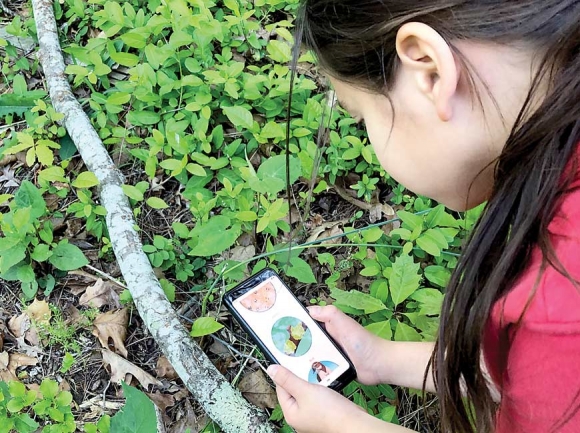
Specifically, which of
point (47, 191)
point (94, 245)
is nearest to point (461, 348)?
point (94, 245)

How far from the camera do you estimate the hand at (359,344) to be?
5.48 feet

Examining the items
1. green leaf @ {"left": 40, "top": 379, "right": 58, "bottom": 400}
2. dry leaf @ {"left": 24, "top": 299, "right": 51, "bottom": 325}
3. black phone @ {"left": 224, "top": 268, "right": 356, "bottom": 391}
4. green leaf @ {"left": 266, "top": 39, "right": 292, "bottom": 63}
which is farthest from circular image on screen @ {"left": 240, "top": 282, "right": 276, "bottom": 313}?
green leaf @ {"left": 266, "top": 39, "right": 292, "bottom": 63}

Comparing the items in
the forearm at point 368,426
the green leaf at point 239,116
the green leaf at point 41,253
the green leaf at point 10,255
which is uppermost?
the green leaf at point 239,116

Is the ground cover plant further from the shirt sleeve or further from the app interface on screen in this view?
the shirt sleeve

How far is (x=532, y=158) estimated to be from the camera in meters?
0.91

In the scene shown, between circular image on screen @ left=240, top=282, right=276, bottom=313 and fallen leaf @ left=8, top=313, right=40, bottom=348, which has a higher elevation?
circular image on screen @ left=240, top=282, right=276, bottom=313

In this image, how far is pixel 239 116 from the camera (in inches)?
82.9

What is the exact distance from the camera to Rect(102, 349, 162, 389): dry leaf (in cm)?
185

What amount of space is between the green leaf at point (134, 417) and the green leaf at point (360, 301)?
2.02 ft


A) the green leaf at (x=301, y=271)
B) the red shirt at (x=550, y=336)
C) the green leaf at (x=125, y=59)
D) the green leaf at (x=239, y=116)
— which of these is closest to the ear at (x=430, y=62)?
the red shirt at (x=550, y=336)

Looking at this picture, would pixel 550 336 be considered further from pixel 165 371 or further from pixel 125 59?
pixel 125 59

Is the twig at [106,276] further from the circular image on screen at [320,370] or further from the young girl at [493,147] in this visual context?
the young girl at [493,147]

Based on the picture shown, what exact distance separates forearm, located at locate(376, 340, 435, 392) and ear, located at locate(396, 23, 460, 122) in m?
0.87

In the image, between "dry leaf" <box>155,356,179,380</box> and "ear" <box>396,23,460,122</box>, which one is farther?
"dry leaf" <box>155,356,179,380</box>
